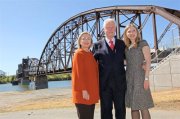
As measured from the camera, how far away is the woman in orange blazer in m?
6.10

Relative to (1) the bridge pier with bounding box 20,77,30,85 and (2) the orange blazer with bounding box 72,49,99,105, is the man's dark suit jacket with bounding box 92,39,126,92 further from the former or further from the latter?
(1) the bridge pier with bounding box 20,77,30,85

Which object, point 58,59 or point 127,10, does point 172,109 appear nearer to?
point 127,10

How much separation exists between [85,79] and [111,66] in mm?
506

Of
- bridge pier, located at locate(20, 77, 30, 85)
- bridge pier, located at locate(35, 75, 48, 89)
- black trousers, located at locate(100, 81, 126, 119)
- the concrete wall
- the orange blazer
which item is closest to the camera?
the orange blazer

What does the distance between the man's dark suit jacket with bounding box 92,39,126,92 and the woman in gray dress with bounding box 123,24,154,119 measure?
0.48 ft

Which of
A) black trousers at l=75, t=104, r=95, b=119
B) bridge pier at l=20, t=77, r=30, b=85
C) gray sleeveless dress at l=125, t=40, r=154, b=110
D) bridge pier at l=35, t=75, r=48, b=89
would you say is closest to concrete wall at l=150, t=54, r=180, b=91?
gray sleeveless dress at l=125, t=40, r=154, b=110

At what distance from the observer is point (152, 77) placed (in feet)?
80.8

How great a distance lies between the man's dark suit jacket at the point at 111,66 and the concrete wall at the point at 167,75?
1646 cm

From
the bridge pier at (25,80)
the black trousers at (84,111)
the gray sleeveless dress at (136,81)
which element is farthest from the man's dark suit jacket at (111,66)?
the bridge pier at (25,80)

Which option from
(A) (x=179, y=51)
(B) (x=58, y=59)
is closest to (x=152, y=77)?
(A) (x=179, y=51)

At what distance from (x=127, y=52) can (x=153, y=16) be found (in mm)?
31921

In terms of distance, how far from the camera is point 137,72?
643cm

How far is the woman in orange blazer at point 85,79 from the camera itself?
6098 mm

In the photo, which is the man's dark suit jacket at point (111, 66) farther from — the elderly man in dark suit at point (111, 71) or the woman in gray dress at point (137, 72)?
the woman in gray dress at point (137, 72)
